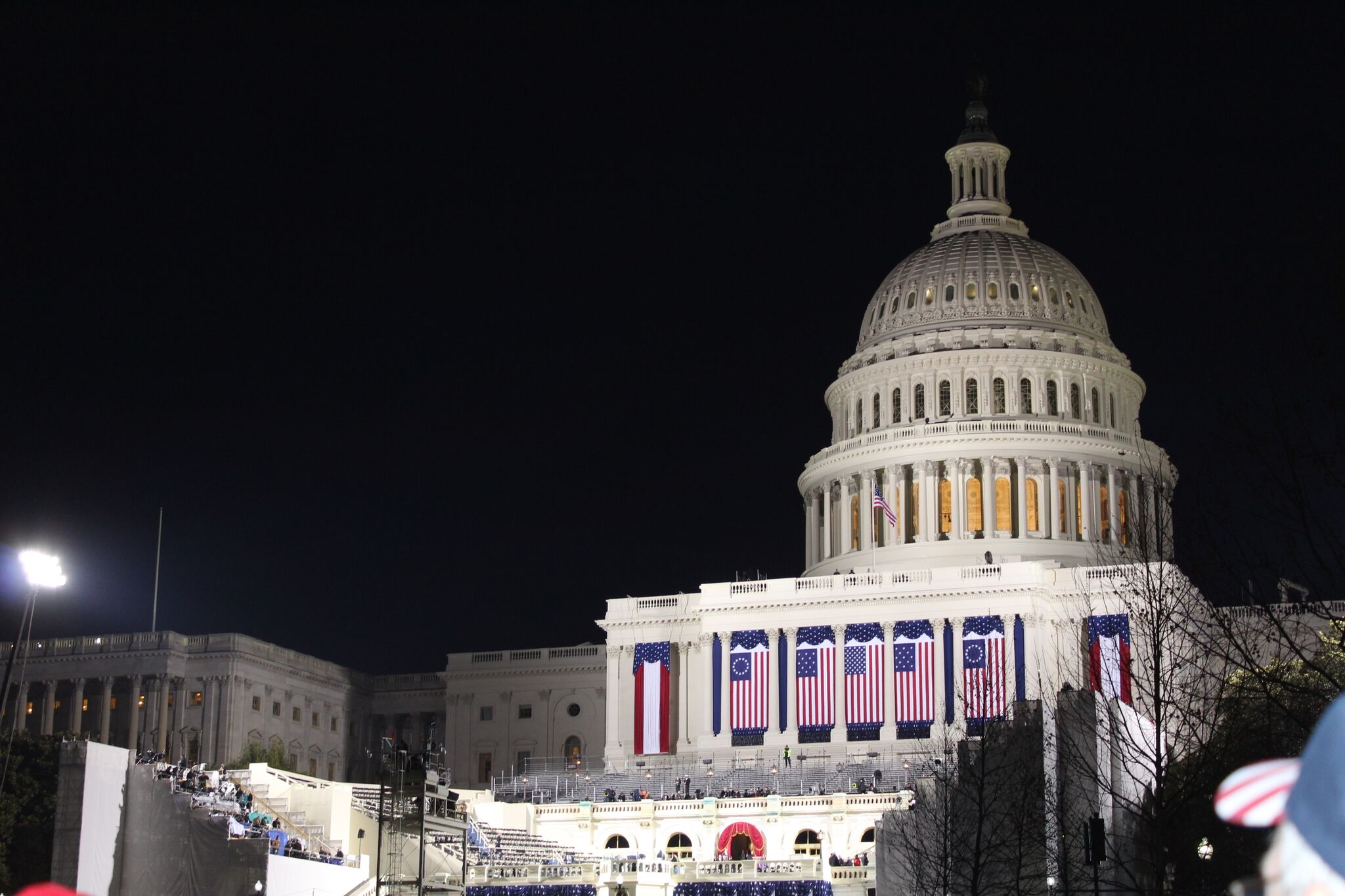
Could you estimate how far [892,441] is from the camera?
418 ft

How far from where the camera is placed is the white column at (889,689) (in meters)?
107

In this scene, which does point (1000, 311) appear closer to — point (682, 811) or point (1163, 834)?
point (682, 811)

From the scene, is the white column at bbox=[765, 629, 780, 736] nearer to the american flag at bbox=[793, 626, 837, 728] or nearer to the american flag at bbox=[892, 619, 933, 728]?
the american flag at bbox=[793, 626, 837, 728]

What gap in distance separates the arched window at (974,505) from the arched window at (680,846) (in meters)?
42.0

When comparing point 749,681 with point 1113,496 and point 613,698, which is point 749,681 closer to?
point 613,698

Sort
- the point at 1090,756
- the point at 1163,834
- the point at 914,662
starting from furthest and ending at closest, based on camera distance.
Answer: the point at 914,662 < the point at 1090,756 < the point at 1163,834

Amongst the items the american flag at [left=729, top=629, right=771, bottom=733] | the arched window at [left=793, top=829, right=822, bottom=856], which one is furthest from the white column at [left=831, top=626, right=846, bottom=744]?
the arched window at [left=793, top=829, right=822, bottom=856]

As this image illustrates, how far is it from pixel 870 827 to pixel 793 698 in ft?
82.5

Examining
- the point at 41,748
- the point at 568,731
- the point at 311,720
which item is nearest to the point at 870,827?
the point at 41,748

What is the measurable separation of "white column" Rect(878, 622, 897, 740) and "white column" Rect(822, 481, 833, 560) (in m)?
21.1

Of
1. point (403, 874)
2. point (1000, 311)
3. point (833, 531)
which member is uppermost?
point (1000, 311)

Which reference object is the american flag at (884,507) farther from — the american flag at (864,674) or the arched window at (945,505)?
the american flag at (864,674)

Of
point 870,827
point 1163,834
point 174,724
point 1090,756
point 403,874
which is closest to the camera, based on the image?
point 1163,834

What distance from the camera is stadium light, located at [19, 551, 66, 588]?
4828 centimetres
